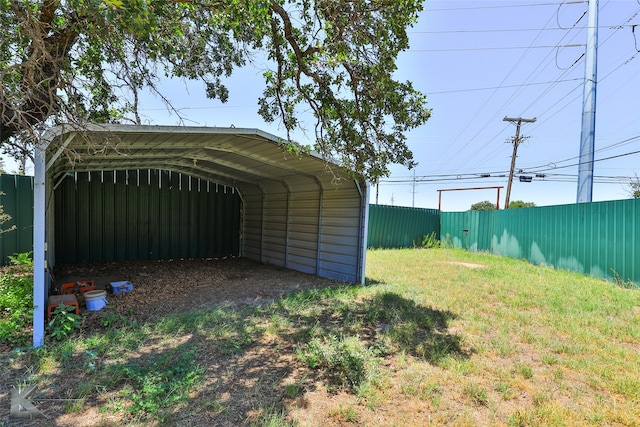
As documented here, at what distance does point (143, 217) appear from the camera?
7.75 metres

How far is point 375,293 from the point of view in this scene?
508 centimetres

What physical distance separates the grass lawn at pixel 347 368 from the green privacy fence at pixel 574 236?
1983 millimetres

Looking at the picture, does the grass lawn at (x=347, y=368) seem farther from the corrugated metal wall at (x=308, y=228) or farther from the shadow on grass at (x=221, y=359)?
the corrugated metal wall at (x=308, y=228)

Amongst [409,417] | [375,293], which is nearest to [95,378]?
[409,417]

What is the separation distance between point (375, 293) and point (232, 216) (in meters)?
5.46

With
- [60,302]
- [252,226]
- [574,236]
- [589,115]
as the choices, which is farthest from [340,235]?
[589,115]

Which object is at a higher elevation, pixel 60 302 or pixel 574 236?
pixel 574 236

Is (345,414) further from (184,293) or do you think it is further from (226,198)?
(226,198)

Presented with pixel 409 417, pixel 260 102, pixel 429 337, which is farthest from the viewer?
pixel 260 102

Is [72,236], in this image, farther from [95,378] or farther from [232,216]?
[95,378]

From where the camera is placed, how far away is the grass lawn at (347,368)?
203 cm

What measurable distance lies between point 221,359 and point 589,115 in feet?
40.3

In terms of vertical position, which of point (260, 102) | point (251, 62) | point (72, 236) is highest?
point (251, 62)

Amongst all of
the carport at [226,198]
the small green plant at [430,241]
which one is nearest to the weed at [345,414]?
the carport at [226,198]
